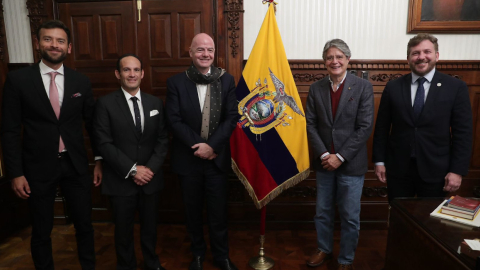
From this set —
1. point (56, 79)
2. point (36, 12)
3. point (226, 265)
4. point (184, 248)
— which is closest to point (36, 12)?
point (36, 12)

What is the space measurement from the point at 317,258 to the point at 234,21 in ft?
6.52

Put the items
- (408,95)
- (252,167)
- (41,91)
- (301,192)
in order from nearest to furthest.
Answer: (41,91) → (408,95) → (252,167) → (301,192)

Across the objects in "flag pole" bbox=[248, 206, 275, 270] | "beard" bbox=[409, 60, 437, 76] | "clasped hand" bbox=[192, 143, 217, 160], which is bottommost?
"flag pole" bbox=[248, 206, 275, 270]

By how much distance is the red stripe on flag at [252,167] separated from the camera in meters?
2.19

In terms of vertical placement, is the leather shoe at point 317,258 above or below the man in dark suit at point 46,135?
below

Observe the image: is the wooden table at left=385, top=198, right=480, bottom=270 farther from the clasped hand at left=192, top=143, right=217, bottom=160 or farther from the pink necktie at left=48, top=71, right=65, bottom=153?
the pink necktie at left=48, top=71, right=65, bottom=153

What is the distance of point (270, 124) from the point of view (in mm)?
2156

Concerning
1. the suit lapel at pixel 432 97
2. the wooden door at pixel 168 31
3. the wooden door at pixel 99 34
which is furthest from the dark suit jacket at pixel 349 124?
the wooden door at pixel 99 34

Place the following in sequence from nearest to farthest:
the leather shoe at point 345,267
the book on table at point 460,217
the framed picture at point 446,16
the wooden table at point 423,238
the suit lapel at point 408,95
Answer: the wooden table at point 423,238 → the book on table at point 460,217 → the suit lapel at point 408,95 → the leather shoe at point 345,267 → the framed picture at point 446,16

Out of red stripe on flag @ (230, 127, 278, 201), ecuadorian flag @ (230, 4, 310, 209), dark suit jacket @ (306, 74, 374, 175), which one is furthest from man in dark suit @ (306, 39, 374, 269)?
red stripe on flag @ (230, 127, 278, 201)

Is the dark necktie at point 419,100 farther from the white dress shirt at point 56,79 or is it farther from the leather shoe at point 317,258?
the white dress shirt at point 56,79

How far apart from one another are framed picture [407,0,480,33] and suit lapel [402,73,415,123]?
94 centimetres

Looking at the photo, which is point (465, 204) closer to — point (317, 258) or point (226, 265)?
point (317, 258)

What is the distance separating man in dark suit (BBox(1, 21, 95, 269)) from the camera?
1.74 metres
